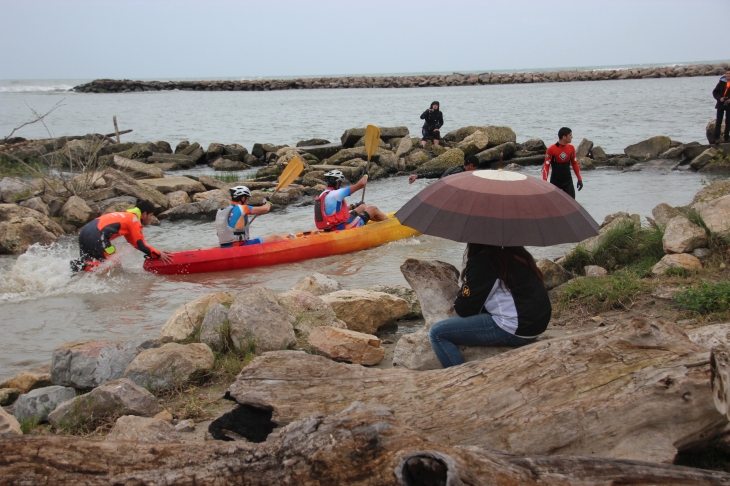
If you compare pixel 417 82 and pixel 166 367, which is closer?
pixel 166 367

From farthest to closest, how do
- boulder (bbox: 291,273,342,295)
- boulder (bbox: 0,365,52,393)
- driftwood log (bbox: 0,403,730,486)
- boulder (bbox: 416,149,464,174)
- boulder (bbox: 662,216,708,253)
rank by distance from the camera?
boulder (bbox: 416,149,464,174) → boulder (bbox: 291,273,342,295) → boulder (bbox: 662,216,708,253) → boulder (bbox: 0,365,52,393) → driftwood log (bbox: 0,403,730,486)

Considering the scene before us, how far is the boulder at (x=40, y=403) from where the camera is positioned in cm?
465

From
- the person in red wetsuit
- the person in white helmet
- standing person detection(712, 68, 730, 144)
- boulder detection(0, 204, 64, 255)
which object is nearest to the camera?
the person in white helmet

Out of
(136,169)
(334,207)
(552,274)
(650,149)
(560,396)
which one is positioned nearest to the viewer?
(560,396)

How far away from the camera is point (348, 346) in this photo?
5.26 m

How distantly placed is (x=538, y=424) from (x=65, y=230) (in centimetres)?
1321

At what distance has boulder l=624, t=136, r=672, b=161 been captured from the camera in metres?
20.7

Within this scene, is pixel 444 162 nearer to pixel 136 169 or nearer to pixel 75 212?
pixel 136 169

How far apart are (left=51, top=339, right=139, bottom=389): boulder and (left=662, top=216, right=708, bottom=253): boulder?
575cm

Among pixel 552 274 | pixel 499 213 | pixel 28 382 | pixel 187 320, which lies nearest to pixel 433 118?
pixel 552 274

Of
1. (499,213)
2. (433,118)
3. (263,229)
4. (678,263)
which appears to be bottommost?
(263,229)

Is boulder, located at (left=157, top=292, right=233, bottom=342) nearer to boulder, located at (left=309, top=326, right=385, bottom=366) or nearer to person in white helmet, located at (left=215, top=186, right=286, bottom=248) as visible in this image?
boulder, located at (left=309, top=326, right=385, bottom=366)

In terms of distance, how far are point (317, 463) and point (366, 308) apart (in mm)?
3990

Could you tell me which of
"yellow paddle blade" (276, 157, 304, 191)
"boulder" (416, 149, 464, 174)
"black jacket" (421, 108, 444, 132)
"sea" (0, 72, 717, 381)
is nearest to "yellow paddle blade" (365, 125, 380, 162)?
"yellow paddle blade" (276, 157, 304, 191)
